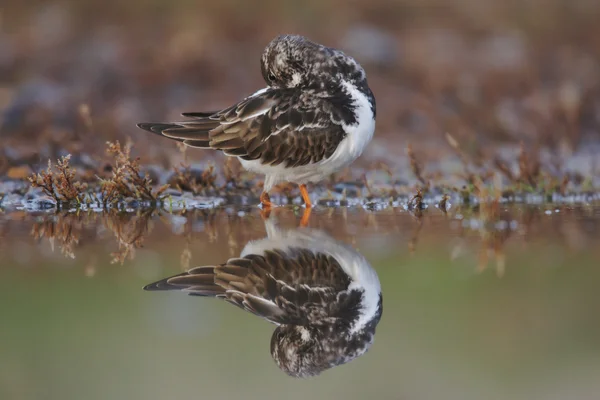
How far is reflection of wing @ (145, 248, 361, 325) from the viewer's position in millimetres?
5117

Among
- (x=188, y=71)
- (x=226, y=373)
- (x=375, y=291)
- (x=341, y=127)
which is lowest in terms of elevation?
(x=226, y=373)

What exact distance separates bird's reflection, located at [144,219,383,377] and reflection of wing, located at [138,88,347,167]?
1.62 metres

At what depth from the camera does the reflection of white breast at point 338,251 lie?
532 cm

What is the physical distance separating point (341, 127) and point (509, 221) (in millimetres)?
1741

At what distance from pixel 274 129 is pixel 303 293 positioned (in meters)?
3.46

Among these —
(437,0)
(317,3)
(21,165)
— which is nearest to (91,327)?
(21,165)

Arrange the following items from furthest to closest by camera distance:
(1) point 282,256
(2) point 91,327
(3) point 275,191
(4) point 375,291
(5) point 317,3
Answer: (5) point 317,3 → (3) point 275,191 → (1) point 282,256 → (4) point 375,291 → (2) point 91,327

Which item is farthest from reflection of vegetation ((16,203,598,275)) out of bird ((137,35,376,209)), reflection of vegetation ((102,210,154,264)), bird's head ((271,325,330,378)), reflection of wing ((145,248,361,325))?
→ bird's head ((271,325,330,378))

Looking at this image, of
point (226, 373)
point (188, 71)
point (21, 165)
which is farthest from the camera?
point (188, 71)

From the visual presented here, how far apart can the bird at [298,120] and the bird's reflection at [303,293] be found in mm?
1628

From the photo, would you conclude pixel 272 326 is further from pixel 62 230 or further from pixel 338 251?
pixel 62 230

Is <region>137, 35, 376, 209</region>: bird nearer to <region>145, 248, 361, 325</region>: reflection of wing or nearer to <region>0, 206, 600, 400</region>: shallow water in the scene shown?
<region>0, 206, 600, 400</region>: shallow water

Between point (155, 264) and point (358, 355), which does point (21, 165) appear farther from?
point (358, 355)

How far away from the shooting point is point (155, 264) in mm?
6430
